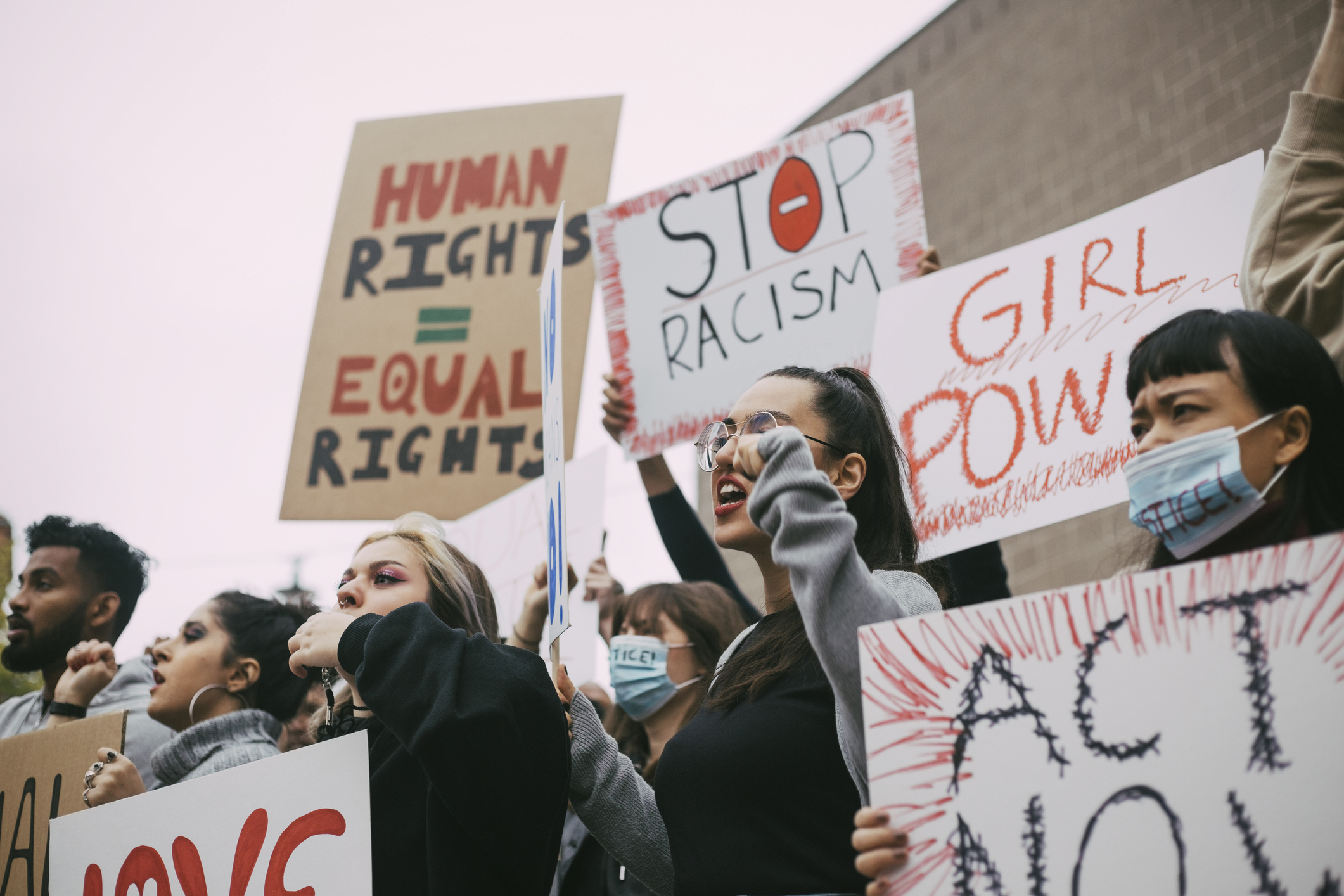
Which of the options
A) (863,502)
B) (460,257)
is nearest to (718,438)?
(863,502)

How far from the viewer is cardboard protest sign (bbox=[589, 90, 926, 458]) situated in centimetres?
309

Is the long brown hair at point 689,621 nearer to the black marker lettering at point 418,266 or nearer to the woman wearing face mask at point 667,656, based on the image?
the woman wearing face mask at point 667,656

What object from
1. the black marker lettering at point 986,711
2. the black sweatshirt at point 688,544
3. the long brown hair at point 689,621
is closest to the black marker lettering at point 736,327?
the black sweatshirt at point 688,544

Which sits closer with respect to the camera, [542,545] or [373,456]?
[542,545]

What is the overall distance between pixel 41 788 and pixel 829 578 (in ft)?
7.05

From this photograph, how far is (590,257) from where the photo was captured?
14.6 ft

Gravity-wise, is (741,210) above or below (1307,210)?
above

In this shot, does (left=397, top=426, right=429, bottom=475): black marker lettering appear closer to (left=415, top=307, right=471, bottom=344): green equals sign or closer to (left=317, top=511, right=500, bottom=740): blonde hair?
(left=415, top=307, right=471, bottom=344): green equals sign

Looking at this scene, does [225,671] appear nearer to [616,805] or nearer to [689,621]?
[689,621]

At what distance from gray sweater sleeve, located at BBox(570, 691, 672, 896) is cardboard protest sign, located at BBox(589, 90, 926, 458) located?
1207 millimetres

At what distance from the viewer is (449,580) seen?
96.5 inches

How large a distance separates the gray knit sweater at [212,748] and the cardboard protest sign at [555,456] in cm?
99

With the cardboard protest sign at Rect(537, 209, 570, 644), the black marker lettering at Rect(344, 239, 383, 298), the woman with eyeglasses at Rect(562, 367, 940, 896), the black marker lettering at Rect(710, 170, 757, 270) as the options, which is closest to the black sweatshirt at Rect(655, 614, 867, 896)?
the woman with eyeglasses at Rect(562, 367, 940, 896)

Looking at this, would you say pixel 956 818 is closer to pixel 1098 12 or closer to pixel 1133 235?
pixel 1133 235
